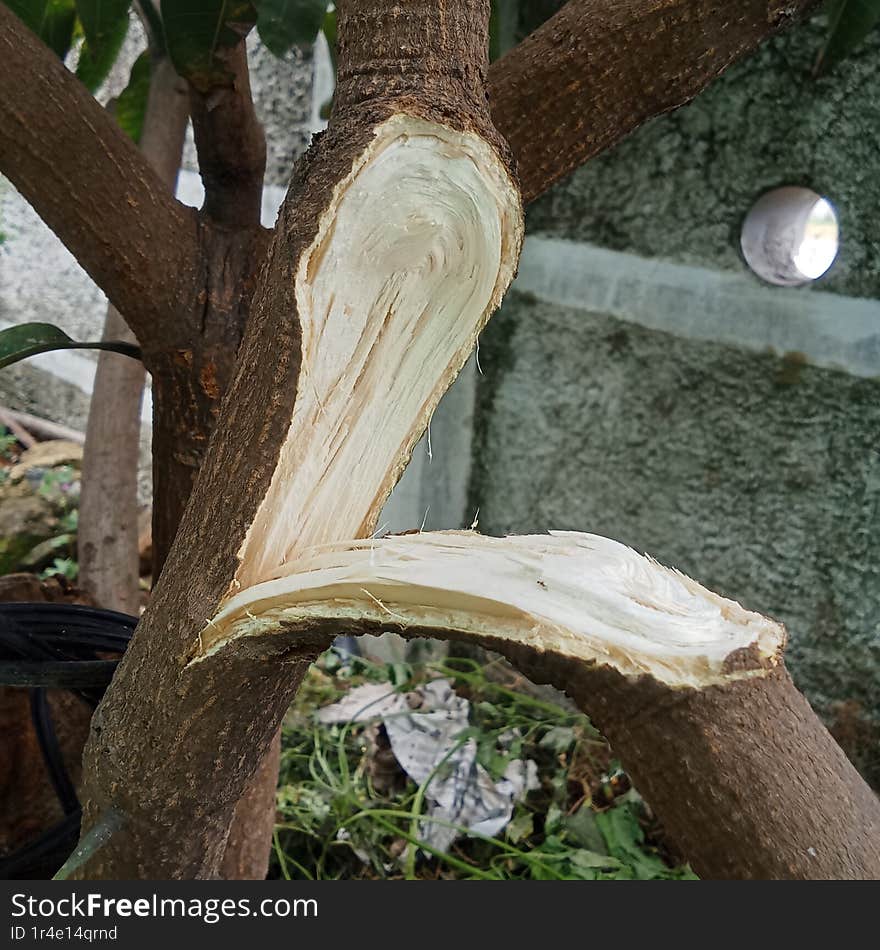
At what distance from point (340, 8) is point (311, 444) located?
243 mm

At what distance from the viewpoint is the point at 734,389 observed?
1146 millimetres

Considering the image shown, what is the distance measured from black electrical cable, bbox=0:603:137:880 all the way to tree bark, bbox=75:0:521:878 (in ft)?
0.45

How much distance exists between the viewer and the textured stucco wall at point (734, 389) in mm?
1040

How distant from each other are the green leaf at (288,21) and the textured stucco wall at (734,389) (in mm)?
621

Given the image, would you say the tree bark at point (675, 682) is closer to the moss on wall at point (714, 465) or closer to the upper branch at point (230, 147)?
the upper branch at point (230, 147)

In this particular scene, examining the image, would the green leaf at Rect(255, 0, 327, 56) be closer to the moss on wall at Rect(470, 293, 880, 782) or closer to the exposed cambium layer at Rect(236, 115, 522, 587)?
the exposed cambium layer at Rect(236, 115, 522, 587)

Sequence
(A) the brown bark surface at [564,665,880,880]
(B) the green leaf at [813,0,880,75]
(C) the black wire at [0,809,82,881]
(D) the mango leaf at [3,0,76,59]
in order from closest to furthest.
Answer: (A) the brown bark surface at [564,665,880,880] < (C) the black wire at [0,809,82,881] < (B) the green leaf at [813,0,880,75] < (D) the mango leaf at [3,0,76,59]

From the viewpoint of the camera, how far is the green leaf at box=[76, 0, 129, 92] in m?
0.90

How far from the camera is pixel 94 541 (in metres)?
1.18

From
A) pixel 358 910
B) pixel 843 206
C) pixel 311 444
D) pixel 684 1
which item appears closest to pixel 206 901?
pixel 358 910

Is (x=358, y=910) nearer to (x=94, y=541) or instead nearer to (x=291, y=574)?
(x=291, y=574)

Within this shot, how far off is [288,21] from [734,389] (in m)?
0.72

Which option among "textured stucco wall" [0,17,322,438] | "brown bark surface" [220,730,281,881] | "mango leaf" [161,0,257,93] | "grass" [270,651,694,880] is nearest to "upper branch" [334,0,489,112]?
"mango leaf" [161,0,257,93]

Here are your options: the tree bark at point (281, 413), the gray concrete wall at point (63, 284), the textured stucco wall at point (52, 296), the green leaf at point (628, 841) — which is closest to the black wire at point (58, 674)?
the tree bark at point (281, 413)
